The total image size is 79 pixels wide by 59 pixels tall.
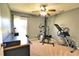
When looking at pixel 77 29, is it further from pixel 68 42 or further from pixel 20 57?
pixel 20 57

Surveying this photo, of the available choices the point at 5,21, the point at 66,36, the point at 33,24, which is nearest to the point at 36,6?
the point at 33,24

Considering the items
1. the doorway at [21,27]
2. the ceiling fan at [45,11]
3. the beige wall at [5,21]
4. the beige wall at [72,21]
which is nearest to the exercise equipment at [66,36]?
the beige wall at [72,21]

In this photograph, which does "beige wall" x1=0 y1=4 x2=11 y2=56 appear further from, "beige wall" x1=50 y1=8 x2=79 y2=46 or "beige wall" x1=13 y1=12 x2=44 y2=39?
"beige wall" x1=50 y1=8 x2=79 y2=46

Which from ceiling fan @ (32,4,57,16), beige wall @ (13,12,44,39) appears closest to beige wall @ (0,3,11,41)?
beige wall @ (13,12,44,39)

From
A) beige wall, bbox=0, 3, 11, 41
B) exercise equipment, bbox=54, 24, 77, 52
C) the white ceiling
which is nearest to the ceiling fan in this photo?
the white ceiling

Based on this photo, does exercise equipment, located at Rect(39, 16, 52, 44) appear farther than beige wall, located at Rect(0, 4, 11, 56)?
Yes

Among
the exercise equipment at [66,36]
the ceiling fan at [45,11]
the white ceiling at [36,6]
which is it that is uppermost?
the white ceiling at [36,6]

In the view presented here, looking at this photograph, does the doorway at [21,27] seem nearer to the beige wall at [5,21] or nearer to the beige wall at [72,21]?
the beige wall at [5,21]

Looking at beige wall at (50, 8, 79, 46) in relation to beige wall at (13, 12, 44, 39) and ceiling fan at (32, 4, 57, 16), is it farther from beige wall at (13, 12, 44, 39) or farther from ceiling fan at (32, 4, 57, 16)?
beige wall at (13, 12, 44, 39)

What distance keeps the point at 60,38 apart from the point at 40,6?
0.56 m

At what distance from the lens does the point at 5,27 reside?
1.43 meters

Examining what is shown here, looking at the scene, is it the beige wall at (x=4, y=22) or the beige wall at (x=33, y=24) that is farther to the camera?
the beige wall at (x=33, y=24)

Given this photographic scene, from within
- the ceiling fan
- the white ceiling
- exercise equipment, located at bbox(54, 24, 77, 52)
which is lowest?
exercise equipment, located at bbox(54, 24, 77, 52)

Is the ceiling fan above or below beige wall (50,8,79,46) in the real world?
above
